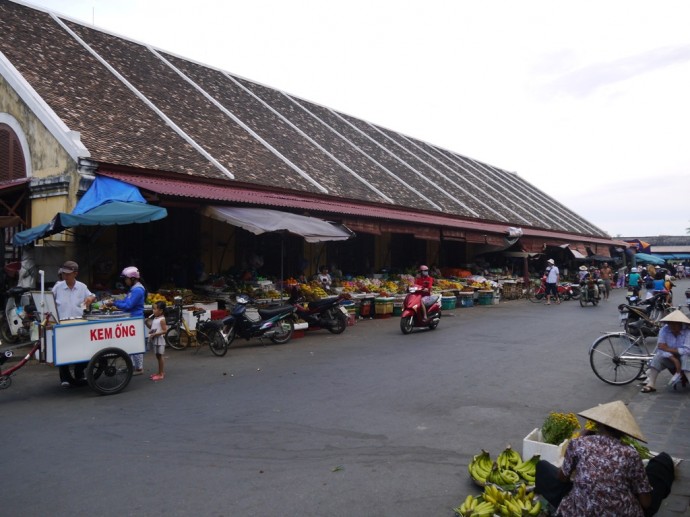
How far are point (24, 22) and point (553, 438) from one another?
15436 mm

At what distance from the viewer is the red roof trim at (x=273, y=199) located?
11.1m

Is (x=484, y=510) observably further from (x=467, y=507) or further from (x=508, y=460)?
(x=508, y=460)

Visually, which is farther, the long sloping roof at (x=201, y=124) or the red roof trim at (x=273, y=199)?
the long sloping roof at (x=201, y=124)

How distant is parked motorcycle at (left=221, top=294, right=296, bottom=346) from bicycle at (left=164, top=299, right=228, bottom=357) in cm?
16

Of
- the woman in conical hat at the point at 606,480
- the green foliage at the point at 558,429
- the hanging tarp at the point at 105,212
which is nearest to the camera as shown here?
the woman in conical hat at the point at 606,480

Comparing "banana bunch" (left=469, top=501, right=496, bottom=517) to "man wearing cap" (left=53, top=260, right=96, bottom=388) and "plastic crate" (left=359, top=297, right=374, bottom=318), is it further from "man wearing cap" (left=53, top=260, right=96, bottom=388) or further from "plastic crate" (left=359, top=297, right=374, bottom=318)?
"plastic crate" (left=359, top=297, right=374, bottom=318)

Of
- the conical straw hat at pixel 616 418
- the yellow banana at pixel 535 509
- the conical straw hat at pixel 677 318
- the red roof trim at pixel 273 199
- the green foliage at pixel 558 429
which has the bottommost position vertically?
the yellow banana at pixel 535 509

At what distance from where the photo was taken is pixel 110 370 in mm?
6984

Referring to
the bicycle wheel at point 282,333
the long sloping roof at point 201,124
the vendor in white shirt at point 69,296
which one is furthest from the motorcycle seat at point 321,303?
the vendor in white shirt at point 69,296

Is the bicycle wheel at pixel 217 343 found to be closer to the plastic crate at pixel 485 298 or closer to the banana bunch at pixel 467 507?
the banana bunch at pixel 467 507

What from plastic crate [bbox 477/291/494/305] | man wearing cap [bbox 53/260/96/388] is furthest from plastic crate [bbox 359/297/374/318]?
man wearing cap [bbox 53/260/96/388]

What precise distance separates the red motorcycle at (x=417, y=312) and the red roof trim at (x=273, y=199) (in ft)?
10.9

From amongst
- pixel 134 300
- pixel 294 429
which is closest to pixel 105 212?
pixel 134 300

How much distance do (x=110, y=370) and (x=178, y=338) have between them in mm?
3435
